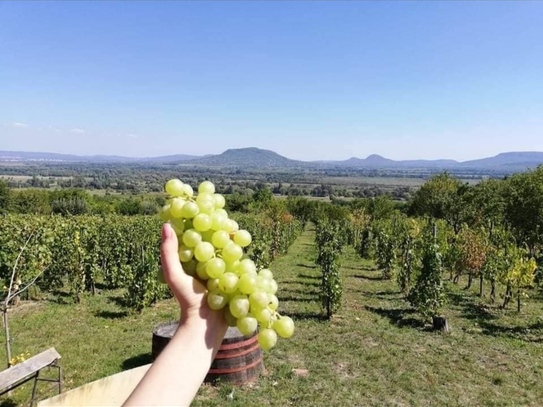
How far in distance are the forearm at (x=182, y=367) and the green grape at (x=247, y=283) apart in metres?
0.16

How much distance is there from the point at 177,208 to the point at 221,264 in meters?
0.27

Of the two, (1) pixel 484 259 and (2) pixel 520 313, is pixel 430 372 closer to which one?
(2) pixel 520 313

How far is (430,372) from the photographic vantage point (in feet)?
29.7

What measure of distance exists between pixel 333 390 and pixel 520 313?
8.95 metres

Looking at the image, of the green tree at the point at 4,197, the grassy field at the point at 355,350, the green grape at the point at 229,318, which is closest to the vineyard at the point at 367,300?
the grassy field at the point at 355,350

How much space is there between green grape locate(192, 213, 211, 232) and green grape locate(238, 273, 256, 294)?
0.22m

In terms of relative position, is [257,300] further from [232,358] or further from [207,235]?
[232,358]

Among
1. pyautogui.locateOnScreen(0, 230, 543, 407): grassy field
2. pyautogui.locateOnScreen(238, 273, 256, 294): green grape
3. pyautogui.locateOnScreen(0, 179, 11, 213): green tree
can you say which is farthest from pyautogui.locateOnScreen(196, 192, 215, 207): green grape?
pyautogui.locateOnScreen(0, 179, 11, 213): green tree

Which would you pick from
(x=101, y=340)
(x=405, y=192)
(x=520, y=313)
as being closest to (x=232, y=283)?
(x=101, y=340)

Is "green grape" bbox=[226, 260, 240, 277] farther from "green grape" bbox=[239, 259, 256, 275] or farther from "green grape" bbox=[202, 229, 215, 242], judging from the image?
"green grape" bbox=[202, 229, 215, 242]

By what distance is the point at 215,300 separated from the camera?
136 centimetres

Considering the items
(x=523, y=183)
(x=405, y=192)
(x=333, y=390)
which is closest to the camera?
(x=333, y=390)

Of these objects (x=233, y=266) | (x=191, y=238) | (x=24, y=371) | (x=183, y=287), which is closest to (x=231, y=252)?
(x=233, y=266)

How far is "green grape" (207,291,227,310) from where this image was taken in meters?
1.35
